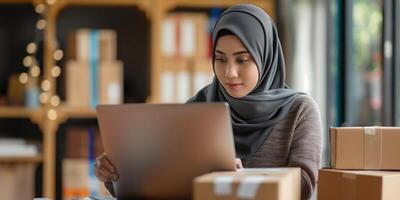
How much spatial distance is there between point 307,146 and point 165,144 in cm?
47

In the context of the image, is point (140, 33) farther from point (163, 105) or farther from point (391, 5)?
point (163, 105)

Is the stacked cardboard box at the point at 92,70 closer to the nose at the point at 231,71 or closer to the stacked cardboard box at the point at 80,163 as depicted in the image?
the stacked cardboard box at the point at 80,163

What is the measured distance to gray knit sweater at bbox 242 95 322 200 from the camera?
206 cm

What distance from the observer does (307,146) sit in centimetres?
205

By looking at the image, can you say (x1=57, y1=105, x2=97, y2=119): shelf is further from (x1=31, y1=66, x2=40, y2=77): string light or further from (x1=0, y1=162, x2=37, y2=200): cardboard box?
(x1=0, y1=162, x2=37, y2=200): cardboard box

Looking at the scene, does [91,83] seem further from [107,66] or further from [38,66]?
[38,66]

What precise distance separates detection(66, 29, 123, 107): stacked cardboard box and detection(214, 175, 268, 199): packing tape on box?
3.20 metres

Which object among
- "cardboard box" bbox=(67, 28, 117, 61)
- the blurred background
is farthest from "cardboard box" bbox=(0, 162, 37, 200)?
"cardboard box" bbox=(67, 28, 117, 61)

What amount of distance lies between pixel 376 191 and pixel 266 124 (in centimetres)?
45

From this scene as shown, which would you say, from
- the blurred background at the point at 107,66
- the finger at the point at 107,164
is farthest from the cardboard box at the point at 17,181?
the finger at the point at 107,164

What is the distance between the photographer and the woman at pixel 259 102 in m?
2.04

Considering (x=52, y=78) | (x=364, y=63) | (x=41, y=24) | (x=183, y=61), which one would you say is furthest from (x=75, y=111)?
(x=364, y=63)

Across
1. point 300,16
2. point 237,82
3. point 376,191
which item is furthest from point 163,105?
point 300,16

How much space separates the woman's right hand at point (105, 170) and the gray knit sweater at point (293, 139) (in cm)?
39
